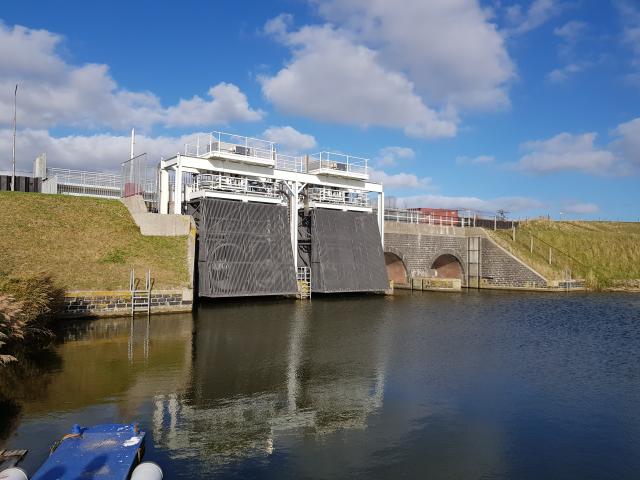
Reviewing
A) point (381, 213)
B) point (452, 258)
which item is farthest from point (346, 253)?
point (452, 258)

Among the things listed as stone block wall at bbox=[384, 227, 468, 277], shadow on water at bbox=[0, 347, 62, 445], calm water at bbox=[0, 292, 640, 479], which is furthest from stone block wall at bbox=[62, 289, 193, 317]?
stone block wall at bbox=[384, 227, 468, 277]

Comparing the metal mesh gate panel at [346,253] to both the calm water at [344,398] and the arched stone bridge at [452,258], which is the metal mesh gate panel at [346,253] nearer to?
the arched stone bridge at [452,258]

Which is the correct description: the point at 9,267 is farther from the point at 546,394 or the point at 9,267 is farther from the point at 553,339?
the point at 553,339

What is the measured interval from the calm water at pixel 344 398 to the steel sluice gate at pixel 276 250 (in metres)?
8.01

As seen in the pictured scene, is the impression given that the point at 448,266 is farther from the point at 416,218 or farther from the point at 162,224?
the point at 162,224

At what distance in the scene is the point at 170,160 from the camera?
39031 mm

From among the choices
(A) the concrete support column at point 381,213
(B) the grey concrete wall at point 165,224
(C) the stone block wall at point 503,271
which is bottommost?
(C) the stone block wall at point 503,271

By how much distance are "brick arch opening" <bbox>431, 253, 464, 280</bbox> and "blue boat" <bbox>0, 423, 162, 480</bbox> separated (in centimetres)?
5299

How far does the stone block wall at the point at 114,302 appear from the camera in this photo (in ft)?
87.2

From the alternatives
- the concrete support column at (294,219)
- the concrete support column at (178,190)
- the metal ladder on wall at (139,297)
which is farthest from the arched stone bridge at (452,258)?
the metal ladder on wall at (139,297)

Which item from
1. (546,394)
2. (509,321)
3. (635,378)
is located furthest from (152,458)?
(509,321)

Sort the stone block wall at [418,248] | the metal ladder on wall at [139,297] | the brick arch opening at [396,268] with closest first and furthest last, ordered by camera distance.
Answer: the metal ladder on wall at [139,297]
the stone block wall at [418,248]
the brick arch opening at [396,268]

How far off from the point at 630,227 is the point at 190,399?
9805 centimetres

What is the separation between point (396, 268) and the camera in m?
55.9
